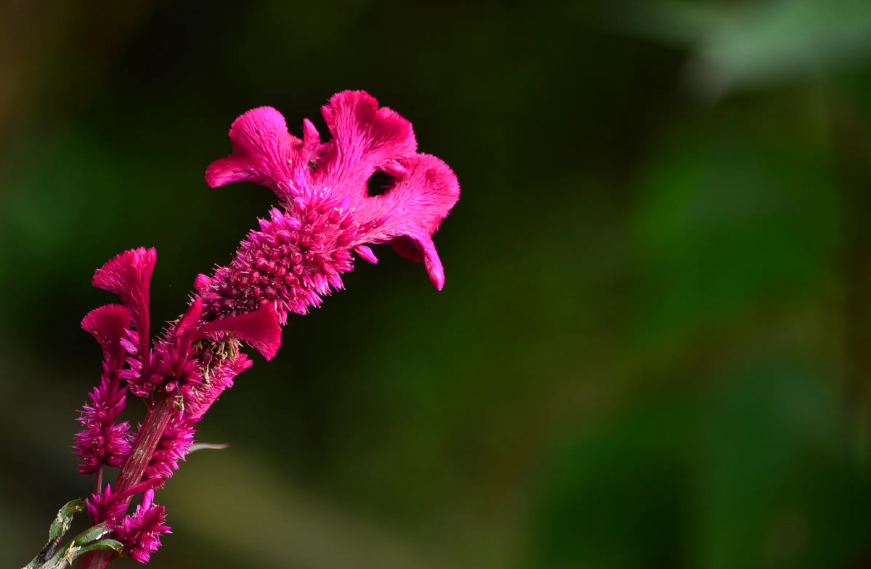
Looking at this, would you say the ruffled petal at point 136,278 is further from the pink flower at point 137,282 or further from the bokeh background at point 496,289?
the bokeh background at point 496,289

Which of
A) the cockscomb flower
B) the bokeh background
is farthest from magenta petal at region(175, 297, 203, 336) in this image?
the bokeh background

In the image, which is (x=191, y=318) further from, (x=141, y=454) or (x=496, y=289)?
(x=496, y=289)

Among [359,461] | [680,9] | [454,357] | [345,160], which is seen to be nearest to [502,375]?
[454,357]

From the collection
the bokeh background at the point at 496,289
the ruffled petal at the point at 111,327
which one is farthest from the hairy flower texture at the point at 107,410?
the bokeh background at the point at 496,289

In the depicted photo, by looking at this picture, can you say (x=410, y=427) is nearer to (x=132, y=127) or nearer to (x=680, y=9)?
(x=132, y=127)

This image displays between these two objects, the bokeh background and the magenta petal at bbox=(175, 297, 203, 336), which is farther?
the bokeh background

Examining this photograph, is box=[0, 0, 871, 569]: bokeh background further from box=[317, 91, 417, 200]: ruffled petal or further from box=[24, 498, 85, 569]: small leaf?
box=[24, 498, 85, 569]: small leaf

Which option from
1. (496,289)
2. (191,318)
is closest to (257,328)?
(191,318)
